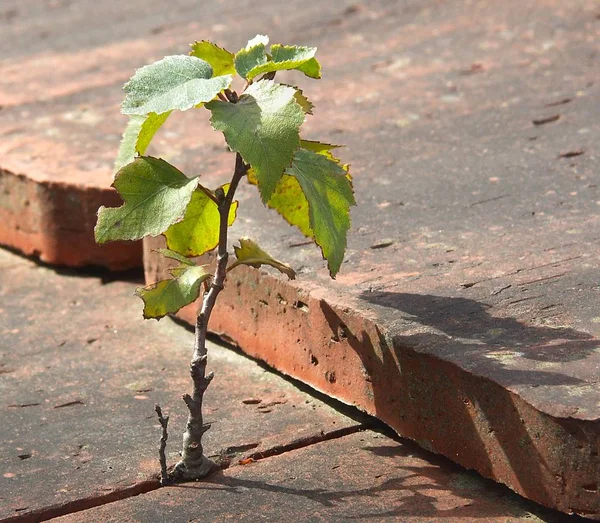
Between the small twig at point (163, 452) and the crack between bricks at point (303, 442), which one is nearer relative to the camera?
the small twig at point (163, 452)

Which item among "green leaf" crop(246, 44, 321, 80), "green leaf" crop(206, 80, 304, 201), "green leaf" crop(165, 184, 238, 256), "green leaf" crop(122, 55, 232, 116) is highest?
"green leaf" crop(246, 44, 321, 80)

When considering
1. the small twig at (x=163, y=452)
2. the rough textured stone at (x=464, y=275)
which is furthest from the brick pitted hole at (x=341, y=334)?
the small twig at (x=163, y=452)

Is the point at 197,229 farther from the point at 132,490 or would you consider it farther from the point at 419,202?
the point at 419,202

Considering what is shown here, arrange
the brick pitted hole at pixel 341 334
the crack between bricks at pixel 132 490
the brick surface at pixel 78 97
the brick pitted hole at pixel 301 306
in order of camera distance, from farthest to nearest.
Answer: the brick surface at pixel 78 97, the brick pitted hole at pixel 301 306, the brick pitted hole at pixel 341 334, the crack between bricks at pixel 132 490

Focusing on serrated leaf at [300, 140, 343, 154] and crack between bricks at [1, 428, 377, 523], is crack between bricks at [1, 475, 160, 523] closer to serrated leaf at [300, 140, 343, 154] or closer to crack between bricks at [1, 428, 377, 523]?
crack between bricks at [1, 428, 377, 523]

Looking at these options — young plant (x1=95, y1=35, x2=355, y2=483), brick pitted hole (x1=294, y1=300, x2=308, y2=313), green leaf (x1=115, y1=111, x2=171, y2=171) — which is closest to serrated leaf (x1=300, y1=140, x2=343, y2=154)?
young plant (x1=95, y1=35, x2=355, y2=483)

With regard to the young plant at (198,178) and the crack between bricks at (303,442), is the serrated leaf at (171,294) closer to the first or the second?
the young plant at (198,178)

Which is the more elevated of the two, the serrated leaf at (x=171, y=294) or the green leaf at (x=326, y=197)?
the green leaf at (x=326, y=197)

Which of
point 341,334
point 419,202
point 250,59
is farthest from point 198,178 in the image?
point 419,202
